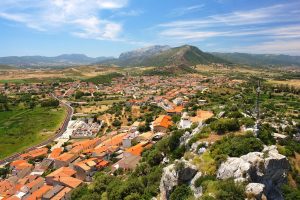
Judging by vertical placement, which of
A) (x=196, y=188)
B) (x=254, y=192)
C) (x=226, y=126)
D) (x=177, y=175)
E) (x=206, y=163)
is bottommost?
(x=196, y=188)

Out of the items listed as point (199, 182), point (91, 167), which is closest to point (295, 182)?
point (199, 182)

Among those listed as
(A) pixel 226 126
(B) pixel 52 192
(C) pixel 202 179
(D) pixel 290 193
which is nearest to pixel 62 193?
(B) pixel 52 192

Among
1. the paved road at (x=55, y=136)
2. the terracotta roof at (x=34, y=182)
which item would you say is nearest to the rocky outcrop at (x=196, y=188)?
the terracotta roof at (x=34, y=182)

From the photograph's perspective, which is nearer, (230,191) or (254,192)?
(230,191)

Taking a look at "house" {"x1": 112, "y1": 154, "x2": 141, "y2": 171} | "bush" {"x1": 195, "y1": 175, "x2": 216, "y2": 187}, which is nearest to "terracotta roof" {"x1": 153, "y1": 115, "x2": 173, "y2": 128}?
"house" {"x1": 112, "y1": 154, "x2": 141, "y2": 171}

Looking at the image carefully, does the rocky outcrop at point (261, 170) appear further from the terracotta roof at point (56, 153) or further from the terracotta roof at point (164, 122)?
the terracotta roof at point (56, 153)

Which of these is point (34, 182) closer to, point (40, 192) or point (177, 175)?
point (40, 192)
